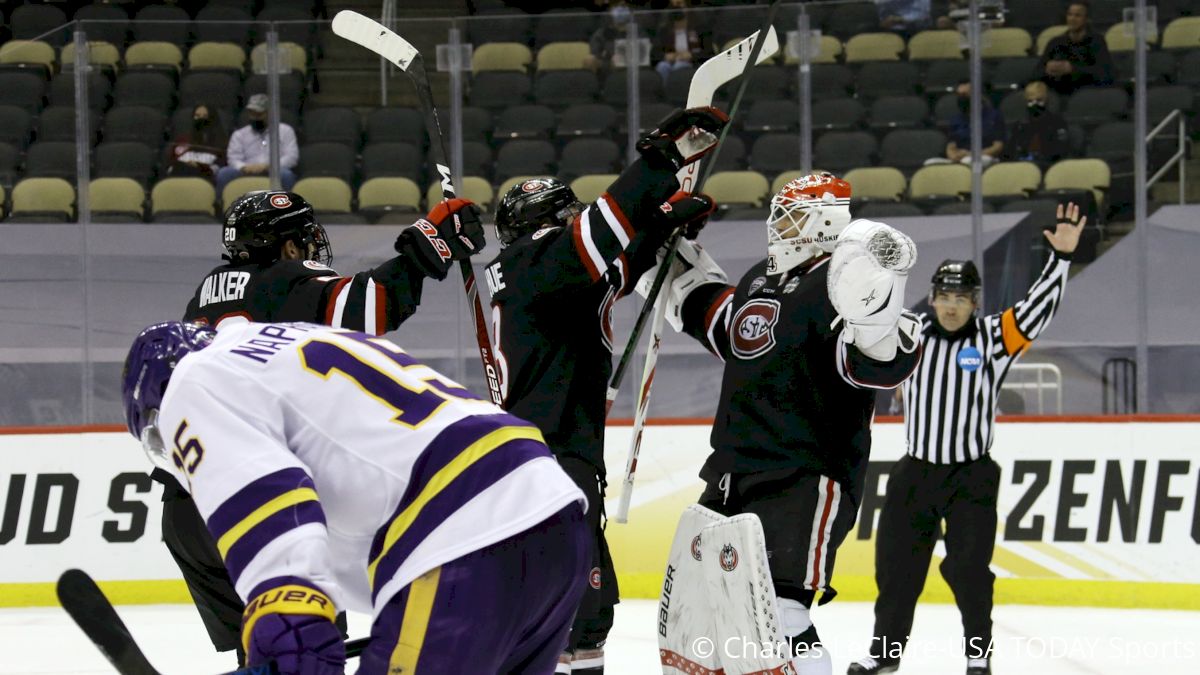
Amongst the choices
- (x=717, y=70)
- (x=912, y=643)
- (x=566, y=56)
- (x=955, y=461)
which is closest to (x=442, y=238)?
(x=717, y=70)

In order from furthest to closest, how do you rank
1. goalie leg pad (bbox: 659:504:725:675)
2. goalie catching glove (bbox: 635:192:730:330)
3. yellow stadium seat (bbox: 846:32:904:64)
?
yellow stadium seat (bbox: 846:32:904:64) → goalie catching glove (bbox: 635:192:730:330) → goalie leg pad (bbox: 659:504:725:675)

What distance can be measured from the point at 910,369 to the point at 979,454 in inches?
76.0

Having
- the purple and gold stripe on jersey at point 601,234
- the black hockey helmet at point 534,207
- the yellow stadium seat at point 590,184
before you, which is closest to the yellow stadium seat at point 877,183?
the yellow stadium seat at point 590,184

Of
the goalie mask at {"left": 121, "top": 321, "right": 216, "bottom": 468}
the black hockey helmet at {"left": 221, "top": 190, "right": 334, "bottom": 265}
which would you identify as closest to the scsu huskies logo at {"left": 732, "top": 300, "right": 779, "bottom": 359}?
the black hockey helmet at {"left": 221, "top": 190, "right": 334, "bottom": 265}

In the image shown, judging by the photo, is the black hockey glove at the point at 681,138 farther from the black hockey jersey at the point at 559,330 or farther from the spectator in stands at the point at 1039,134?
the spectator in stands at the point at 1039,134

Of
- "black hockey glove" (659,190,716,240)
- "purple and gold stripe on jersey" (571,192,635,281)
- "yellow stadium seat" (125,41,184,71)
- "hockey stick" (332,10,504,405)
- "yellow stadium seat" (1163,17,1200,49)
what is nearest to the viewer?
"purple and gold stripe on jersey" (571,192,635,281)

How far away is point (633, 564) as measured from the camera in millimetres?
6512

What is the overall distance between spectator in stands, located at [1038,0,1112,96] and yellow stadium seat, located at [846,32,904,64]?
0.62 m

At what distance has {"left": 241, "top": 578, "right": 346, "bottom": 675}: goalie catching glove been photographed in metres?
1.67

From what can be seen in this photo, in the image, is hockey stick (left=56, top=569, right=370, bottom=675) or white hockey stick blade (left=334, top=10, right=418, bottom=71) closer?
hockey stick (left=56, top=569, right=370, bottom=675)

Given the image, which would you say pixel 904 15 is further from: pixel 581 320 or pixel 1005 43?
pixel 581 320

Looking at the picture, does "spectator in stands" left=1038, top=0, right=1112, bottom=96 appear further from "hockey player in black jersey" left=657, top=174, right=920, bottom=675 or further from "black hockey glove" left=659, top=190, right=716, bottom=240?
"black hockey glove" left=659, top=190, right=716, bottom=240

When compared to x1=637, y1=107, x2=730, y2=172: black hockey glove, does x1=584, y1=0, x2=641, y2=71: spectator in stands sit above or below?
above

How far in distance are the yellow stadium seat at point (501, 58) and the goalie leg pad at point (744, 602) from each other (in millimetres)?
4246
